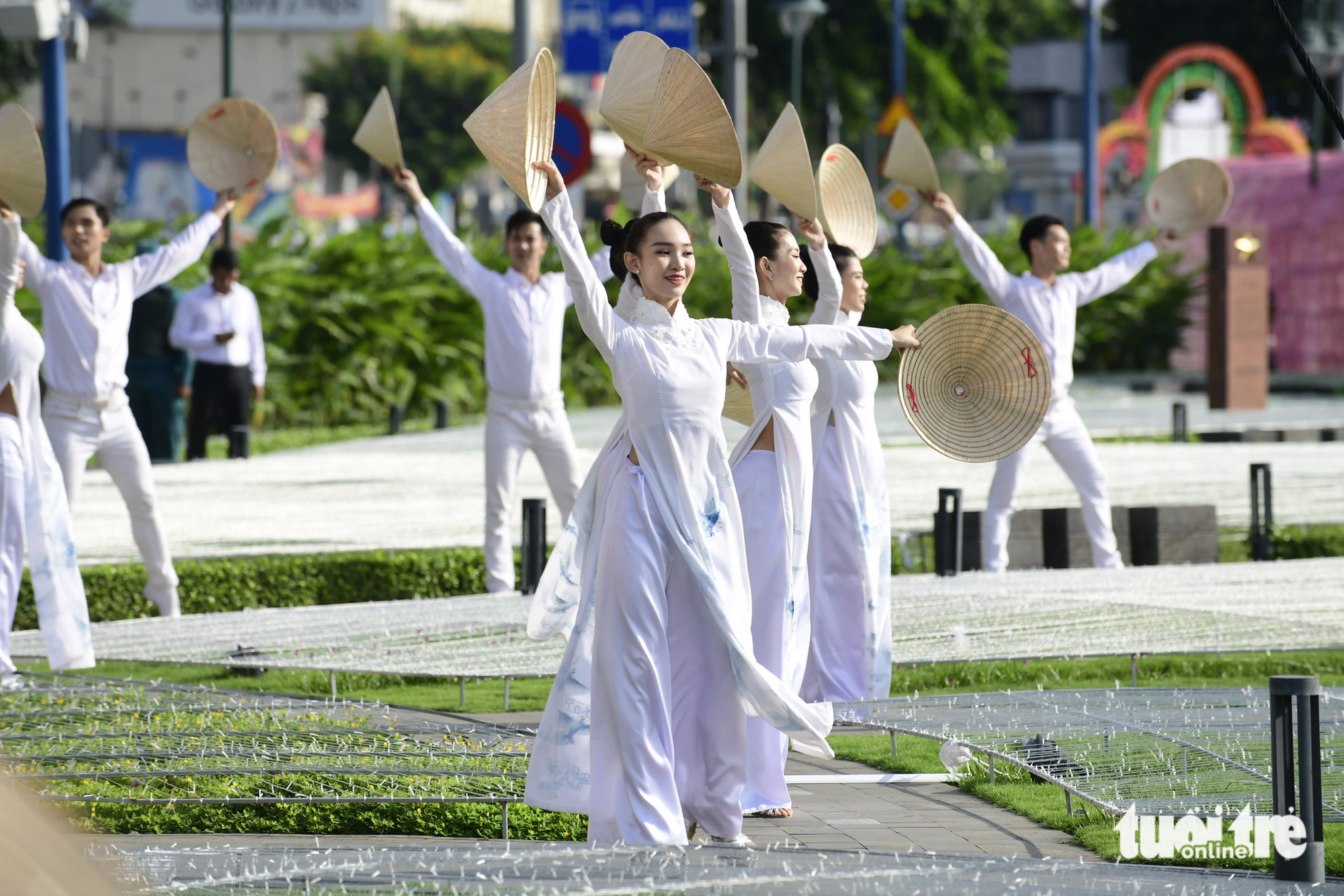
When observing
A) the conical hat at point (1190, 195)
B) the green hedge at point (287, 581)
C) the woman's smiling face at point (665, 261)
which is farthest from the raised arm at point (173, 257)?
the conical hat at point (1190, 195)

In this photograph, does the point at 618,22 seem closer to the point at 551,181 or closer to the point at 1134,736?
the point at 1134,736

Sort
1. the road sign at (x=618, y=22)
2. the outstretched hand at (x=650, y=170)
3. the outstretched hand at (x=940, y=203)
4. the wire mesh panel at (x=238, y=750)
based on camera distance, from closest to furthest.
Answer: the wire mesh panel at (x=238, y=750), the outstretched hand at (x=650, y=170), the outstretched hand at (x=940, y=203), the road sign at (x=618, y=22)

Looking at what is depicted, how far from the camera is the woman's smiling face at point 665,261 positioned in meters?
4.25

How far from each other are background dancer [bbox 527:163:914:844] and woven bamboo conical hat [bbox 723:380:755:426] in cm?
138

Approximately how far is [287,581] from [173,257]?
2.12 meters

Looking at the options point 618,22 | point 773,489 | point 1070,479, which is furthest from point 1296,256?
point 773,489

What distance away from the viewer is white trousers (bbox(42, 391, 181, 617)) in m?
7.30

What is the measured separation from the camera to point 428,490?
11867 mm

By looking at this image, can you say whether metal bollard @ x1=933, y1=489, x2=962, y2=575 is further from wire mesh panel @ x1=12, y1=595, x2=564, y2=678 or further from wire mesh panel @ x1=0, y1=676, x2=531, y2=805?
wire mesh panel @ x1=0, y1=676, x2=531, y2=805

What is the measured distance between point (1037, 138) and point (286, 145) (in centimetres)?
2590

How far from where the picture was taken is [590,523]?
4.42 metres

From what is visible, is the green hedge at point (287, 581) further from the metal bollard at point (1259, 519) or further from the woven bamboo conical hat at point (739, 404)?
the metal bollard at point (1259, 519)

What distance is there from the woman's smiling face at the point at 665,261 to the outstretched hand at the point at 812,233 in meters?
1.54

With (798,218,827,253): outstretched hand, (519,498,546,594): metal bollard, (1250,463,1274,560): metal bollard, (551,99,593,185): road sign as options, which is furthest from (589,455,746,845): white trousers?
(551,99,593,185): road sign
